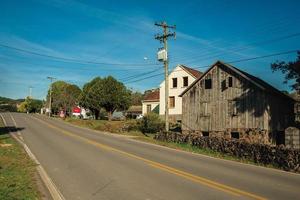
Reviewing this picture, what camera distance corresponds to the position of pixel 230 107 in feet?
109

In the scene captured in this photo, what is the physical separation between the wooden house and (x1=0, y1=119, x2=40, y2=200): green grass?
20.6 meters

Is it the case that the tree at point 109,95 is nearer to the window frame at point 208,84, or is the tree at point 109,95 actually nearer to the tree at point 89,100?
the tree at point 89,100

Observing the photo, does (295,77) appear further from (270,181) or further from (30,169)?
(30,169)

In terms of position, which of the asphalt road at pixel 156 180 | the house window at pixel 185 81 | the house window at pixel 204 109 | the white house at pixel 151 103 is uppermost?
the house window at pixel 185 81

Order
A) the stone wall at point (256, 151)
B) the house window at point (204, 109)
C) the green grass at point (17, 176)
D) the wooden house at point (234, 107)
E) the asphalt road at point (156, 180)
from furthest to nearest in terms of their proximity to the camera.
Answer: the house window at point (204, 109), the wooden house at point (234, 107), the stone wall at point (256, 151), the asphalt road at point (156, 180), the green grass at point (17, 176)

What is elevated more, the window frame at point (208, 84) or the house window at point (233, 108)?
the window frame at point (208, 84)

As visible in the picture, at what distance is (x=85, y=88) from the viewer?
266ft

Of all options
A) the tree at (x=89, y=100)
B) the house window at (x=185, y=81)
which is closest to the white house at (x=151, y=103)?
the house window at (x=185, y=81)

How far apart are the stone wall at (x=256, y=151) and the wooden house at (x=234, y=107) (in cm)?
775

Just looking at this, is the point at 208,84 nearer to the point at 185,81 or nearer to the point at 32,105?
the point at 185,81

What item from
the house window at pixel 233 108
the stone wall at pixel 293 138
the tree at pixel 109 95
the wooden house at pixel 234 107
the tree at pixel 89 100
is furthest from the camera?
the tree at pixel 89 100

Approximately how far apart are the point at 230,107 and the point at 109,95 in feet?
127

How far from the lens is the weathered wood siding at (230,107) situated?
31323mm

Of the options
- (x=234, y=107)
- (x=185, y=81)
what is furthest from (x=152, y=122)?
(x=234, y=107)
